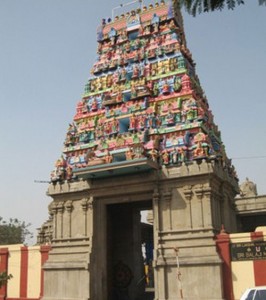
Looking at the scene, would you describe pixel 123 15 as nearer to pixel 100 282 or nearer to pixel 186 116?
pixel 186 116

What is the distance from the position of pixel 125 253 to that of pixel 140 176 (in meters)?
6.80

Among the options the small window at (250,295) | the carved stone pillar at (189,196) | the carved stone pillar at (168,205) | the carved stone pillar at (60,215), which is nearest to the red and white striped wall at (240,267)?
the carved stone pillar at (189,196)

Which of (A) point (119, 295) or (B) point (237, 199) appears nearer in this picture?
(A) point (119, 295)

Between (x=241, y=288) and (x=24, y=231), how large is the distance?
4138 centimetres

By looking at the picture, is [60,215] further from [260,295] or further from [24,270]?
[260,295]

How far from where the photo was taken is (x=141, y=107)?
25.0 m

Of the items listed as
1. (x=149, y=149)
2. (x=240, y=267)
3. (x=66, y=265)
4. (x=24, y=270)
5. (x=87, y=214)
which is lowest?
(x=240, y=267)

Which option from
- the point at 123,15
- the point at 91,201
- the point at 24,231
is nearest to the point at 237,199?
the point at 91,201

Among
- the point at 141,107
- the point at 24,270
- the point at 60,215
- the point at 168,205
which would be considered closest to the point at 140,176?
the point at 168,205

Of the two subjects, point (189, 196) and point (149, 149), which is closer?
point (189, 196)

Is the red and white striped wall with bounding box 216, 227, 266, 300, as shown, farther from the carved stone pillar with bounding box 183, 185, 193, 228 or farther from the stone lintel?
the stone lintel

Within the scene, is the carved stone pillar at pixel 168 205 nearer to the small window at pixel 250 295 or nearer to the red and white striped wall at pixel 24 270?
the red and white striped wall at pixel 24 270

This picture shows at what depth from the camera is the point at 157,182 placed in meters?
22.5

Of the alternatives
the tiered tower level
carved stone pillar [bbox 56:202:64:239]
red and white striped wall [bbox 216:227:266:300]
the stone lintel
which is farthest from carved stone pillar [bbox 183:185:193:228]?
carved stone pillar [bbox 56:202:64:239]
